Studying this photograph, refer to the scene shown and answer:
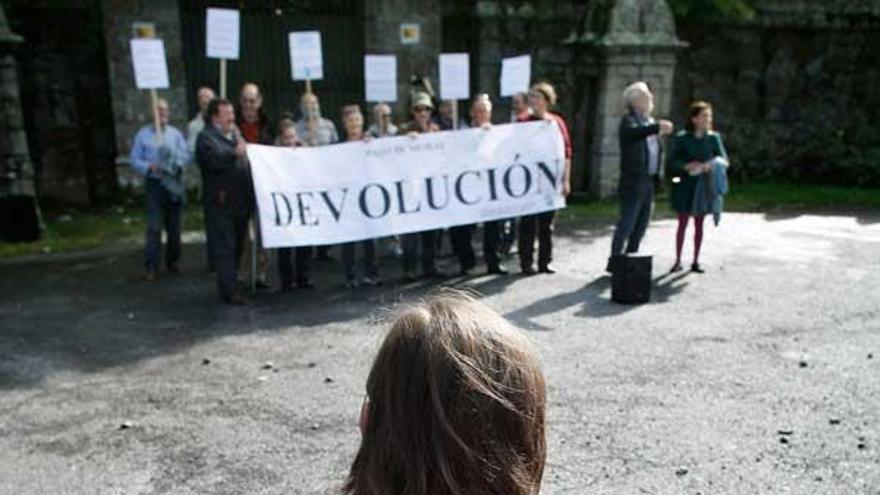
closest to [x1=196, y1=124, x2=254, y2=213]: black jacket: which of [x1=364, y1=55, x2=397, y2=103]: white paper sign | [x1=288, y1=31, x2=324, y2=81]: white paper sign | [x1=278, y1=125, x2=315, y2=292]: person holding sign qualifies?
[x1=278, y1=125, x2=315, y2=292]: person holding sign

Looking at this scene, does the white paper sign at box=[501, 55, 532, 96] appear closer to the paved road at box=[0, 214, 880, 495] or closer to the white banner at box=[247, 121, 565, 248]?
the white banner at box=[247, 121, 565, 248]

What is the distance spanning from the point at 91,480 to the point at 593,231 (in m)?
8.29

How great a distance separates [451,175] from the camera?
9203 millimetres

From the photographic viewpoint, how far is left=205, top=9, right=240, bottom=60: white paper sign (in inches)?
361

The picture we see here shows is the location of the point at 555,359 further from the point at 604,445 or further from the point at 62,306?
the point at 62,306

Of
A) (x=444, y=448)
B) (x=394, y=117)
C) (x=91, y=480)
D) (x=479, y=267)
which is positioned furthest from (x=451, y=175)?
(x=444, y=448)

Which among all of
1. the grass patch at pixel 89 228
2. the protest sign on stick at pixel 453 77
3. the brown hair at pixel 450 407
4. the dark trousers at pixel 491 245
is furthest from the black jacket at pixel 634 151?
the brown hair at pixel 450 407

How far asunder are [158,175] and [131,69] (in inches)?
219

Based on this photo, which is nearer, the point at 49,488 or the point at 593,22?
the point at 49,488

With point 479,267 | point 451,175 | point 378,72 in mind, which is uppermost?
point 378,72

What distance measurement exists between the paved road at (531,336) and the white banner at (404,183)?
794 millimetres

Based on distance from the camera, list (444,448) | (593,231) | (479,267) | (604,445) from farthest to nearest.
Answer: (593,231)
(479,267)
(604,445)
(444,448)

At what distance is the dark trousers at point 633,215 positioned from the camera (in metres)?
8.87

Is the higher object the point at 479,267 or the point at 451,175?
the point at 451,175
